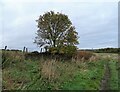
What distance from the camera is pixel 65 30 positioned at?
46.9 metres

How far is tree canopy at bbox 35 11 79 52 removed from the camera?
4641 centimetres

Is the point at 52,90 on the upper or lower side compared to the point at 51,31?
lower

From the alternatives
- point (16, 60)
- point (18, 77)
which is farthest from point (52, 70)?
point (16, 60)

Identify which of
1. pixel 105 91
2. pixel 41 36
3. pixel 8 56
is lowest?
pixel 105 91

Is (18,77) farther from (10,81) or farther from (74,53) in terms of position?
(74,53)

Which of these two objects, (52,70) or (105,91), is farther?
(52,70)

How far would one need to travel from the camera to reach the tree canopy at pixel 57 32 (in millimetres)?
46406

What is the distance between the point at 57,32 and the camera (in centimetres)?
4762

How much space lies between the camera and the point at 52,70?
17.6 metres

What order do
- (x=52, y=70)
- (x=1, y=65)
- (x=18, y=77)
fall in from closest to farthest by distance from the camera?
(x=18, y=77), (x=52, y=70), (x=1, y=65)

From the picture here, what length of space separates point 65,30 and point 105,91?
1263 inches

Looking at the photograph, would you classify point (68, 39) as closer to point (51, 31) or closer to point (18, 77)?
point (51, 31)

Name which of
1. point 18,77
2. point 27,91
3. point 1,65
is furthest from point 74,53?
point 27,91

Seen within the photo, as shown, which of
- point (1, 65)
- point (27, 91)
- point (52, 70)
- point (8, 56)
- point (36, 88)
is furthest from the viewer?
point (8, 56)
